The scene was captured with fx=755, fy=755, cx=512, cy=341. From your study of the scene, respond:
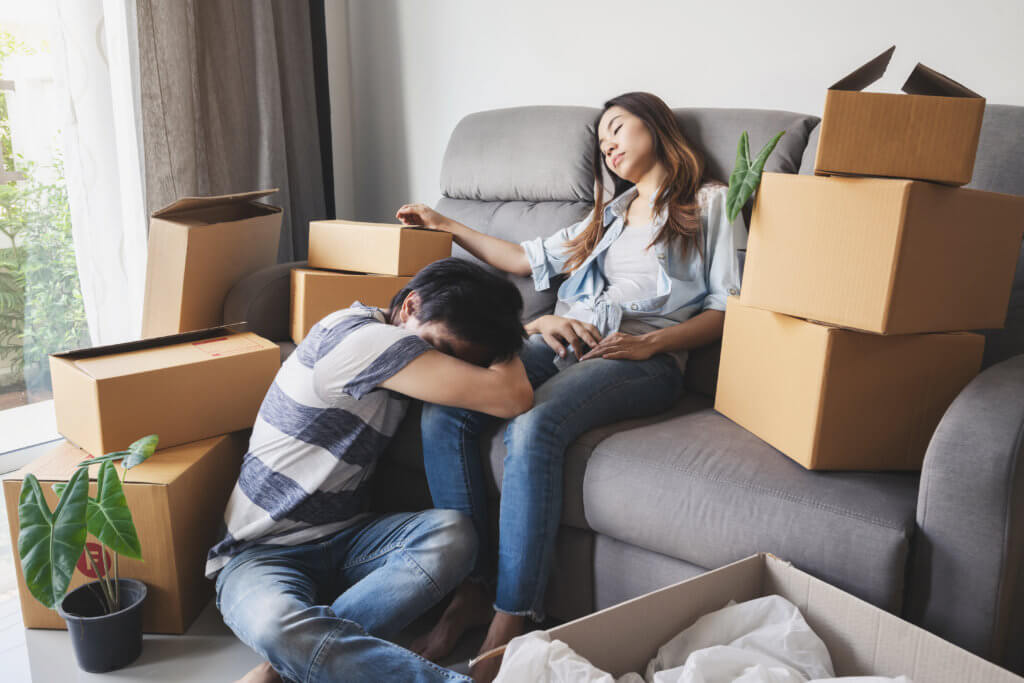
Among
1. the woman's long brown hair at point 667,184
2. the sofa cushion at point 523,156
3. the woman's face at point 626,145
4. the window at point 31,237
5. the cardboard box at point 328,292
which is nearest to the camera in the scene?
the woman's long brown hair at point 667,184

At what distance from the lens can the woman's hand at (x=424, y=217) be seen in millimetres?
1992

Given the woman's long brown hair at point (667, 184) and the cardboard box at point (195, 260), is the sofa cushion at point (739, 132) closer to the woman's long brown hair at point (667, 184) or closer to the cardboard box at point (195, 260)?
the woman's long brown hair at point (667, 184)

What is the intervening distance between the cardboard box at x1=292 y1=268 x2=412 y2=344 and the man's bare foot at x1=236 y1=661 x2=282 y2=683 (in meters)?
0.84

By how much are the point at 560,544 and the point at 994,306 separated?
2.61ft

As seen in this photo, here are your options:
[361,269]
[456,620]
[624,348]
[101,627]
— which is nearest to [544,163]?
[361,269]

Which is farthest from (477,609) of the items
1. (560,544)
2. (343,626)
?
(343,626)

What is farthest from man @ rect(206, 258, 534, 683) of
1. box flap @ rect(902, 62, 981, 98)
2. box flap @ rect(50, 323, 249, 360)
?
box flap @ rect(902, 62, 981, 98)

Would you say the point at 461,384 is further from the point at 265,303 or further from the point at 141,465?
the point at 265,303

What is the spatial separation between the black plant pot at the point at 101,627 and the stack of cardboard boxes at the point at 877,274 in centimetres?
111

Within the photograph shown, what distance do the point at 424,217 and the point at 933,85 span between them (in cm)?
125

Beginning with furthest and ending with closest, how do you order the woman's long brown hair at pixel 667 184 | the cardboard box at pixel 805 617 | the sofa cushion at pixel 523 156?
the sofa cushion at pixel 523 156 → the woman's long brown hair at pixel 667 184 → the cardboard box at pixel 805 617

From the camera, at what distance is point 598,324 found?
5.18 feet

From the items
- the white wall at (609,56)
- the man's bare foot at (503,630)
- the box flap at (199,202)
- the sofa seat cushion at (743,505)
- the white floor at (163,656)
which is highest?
the white wall at (609,56)

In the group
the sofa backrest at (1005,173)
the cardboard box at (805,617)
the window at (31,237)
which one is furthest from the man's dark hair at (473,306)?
the window at (31,237)
